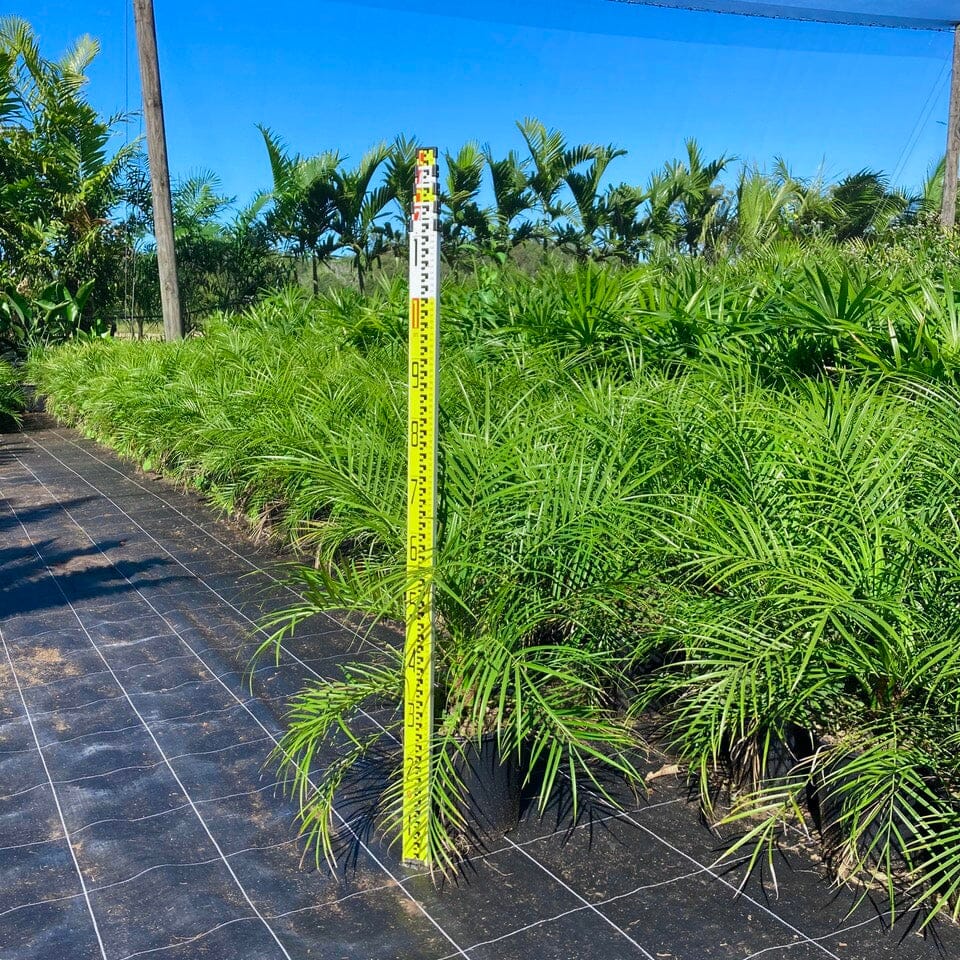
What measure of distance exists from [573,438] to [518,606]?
0.92 m

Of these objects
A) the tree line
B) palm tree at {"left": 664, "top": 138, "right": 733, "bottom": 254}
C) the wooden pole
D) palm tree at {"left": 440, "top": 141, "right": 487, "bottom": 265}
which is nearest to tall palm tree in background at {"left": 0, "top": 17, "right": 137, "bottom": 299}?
the tree line

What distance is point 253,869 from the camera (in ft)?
8.23

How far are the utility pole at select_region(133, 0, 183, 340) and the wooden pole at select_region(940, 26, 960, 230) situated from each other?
1039 cm

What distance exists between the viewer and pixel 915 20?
12906 millimetres

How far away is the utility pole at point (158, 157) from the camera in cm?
1090

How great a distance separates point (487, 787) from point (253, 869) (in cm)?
66

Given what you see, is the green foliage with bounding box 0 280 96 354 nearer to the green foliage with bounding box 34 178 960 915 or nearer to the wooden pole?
the green foliage with bounding box 34 178 960 915

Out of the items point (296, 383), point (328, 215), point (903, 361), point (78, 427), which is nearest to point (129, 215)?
point (328, 215)

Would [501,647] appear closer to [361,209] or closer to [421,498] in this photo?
[421,498]

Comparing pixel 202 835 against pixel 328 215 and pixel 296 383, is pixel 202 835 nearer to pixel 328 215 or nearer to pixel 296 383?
pixel 296 383

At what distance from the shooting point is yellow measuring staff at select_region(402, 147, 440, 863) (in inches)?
89.0

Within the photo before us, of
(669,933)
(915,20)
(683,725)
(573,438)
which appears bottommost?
(669,933)

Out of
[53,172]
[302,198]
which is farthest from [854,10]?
[53,172]

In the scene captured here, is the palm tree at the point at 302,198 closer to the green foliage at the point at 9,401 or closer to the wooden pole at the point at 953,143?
the green foliage at the point at 9,401
